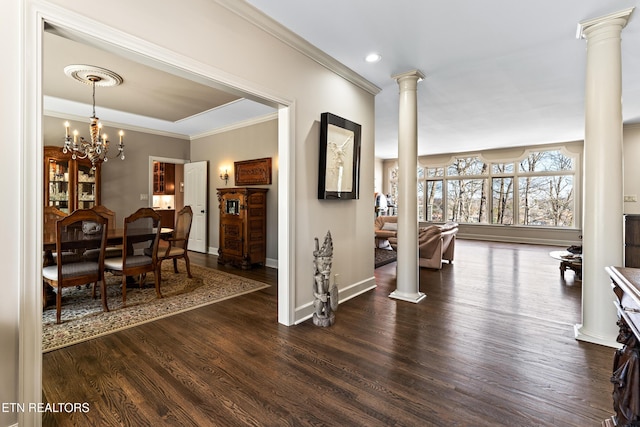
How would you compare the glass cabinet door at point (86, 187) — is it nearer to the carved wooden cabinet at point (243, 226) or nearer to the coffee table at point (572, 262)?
the carved wooden cabinet at point (243, 226)

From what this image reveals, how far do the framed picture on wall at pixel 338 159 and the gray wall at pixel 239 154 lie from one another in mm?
2075

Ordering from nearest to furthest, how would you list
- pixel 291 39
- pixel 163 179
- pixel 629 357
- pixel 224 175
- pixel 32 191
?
pixel 629 357 → pixel 32 191 → pixel 291 39 → pixel 224 175 → pixel 163 179

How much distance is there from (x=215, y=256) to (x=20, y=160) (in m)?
5.03

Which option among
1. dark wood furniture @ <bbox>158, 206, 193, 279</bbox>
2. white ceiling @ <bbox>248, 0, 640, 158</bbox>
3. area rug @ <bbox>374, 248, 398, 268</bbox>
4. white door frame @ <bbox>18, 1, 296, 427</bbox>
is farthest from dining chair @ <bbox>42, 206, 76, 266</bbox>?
area rug @ <bbox>374, 248, 398, 268</bbox>

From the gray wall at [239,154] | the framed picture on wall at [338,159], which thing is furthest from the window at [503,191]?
the framed picture on wall at [338,159]

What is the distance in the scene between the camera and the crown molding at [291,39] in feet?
7.64

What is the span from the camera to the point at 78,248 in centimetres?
298

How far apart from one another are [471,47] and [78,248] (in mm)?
4353

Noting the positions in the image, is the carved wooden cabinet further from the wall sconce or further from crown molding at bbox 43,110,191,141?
crown molding at bbox 43,110,191,141

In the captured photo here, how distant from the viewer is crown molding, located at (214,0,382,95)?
2.33 meters

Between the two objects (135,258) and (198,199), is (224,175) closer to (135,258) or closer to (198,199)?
(198,199)

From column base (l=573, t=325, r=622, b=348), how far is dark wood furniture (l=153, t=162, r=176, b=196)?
9.51m

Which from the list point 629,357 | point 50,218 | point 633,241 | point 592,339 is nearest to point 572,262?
point 633,241

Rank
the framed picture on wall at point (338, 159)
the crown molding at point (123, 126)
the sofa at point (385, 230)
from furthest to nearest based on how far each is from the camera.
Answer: the sofa at point (385, 230), the crown molding at point (123, 126), the framed picture on wall at point (338, 159)
